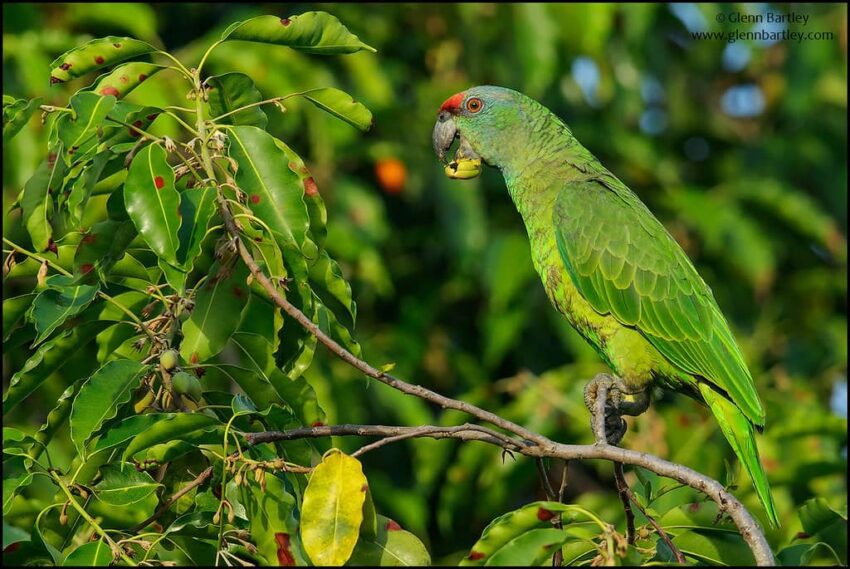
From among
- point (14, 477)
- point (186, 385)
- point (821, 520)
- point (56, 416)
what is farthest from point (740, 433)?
point (14, 477)

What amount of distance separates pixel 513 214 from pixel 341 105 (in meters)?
3.98

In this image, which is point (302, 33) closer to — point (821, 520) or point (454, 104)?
point (454, 104)

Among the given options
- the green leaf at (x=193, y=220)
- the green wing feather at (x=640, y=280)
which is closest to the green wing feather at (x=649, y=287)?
the green wing feather at (x=640, y=280)

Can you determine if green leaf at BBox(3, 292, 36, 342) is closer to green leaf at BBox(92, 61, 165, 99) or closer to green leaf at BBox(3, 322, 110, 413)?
green leaf at BBox(3, 322, 110, 413)

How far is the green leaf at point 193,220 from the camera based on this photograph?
2244mm

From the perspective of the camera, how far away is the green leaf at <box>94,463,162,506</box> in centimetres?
212

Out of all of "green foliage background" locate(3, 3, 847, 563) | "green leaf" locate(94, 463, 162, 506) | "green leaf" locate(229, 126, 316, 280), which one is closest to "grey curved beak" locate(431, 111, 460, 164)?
"green foliage background" locate(3, 3, 847, 563)

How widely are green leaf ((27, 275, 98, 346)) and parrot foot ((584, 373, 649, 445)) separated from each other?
152cm

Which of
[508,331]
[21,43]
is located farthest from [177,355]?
[508,331]

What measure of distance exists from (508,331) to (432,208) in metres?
1.48

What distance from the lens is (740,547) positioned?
2.34 m

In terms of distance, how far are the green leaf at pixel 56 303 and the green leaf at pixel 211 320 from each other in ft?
1.03

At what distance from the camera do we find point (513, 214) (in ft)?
21.3

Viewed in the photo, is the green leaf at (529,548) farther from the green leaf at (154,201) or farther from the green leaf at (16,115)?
the green leaf at (16,115)
